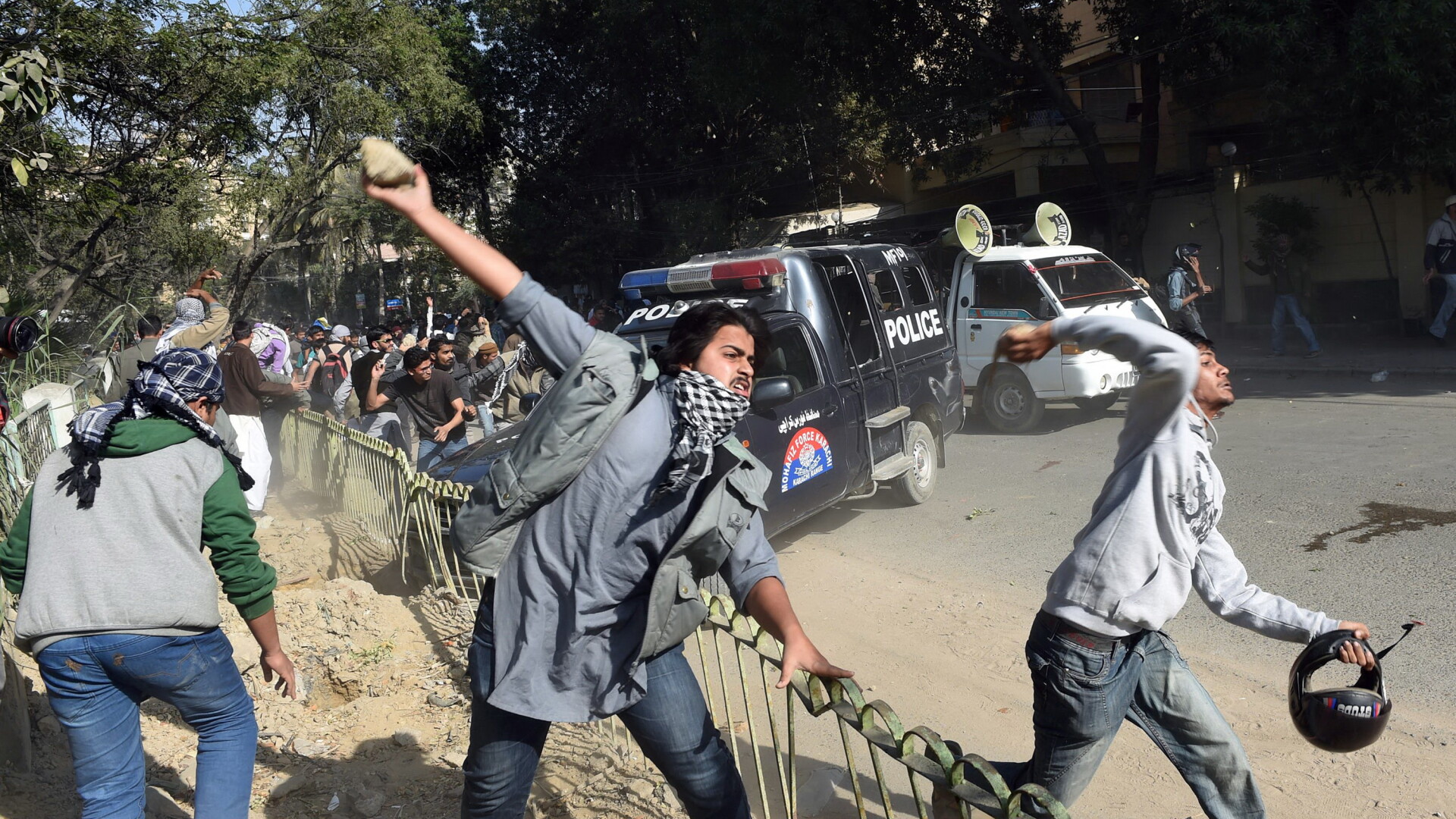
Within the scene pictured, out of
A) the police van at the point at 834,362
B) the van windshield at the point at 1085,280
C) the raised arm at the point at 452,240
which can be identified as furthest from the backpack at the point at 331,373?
the raised arm at the point at 452,240

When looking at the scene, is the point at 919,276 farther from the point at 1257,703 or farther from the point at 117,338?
the point at 117,338

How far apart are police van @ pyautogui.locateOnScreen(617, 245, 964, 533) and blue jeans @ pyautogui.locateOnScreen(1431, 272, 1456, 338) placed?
287 inches

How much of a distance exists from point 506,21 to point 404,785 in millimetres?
24936

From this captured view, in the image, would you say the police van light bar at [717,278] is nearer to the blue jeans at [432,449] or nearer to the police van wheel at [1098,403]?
the blue jeans at [432,449]

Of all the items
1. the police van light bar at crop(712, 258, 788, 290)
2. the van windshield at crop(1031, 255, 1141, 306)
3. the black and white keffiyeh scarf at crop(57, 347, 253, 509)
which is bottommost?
the van windshield at crop(1031, 255, 1141, 306)

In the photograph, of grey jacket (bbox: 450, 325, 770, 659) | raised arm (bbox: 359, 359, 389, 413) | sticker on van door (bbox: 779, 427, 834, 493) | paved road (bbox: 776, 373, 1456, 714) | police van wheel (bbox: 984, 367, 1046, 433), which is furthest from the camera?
police van wheel (bbox: 984, 367, 1046, 433)

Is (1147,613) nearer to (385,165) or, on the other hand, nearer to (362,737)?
(385,165)

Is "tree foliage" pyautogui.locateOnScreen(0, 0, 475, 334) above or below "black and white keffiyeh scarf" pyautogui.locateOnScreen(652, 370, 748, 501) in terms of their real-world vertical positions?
above

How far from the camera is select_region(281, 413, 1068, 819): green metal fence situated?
2168mm

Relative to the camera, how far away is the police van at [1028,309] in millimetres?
10641

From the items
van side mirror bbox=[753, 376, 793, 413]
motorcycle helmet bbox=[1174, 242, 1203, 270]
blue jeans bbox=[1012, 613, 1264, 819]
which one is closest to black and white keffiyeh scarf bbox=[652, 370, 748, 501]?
blue jeans bbox=[1012, 613, 1264, 819]

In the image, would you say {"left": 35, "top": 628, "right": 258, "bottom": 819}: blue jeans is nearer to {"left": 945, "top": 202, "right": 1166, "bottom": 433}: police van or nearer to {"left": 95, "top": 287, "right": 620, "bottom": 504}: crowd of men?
{"left": 95, "top": 287, "right": 620, "bottom": 504}: crowd of men

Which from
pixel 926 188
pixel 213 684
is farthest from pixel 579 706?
pixel 926 188

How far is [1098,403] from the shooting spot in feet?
38.0
